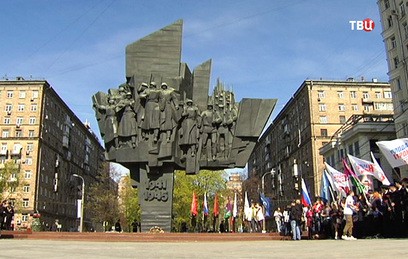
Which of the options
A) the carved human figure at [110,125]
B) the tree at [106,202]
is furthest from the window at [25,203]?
the carved human figure at [110,125]

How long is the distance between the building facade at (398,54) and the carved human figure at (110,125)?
27048mm

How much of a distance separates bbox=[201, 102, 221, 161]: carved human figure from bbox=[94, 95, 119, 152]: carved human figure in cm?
428

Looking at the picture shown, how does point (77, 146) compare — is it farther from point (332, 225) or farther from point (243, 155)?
point (332, 225)

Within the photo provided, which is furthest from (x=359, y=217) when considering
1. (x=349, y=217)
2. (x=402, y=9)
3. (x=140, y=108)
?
(x=402, y=9)

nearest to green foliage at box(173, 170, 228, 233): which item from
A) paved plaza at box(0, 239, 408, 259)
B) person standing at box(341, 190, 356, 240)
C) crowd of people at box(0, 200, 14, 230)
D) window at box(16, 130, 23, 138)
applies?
crowd of people at box(0, 200, 14, 230)

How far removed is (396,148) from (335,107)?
48284mm

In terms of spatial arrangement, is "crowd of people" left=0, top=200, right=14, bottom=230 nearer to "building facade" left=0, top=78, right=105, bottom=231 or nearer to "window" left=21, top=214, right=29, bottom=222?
"building facade" left=0, top=78, right=105, bottom=231

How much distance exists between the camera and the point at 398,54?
3991cm

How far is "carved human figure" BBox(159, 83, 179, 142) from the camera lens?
20337 mm

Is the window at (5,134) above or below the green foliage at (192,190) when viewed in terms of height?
above

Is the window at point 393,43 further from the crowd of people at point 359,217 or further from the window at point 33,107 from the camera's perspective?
the window at point 33,107

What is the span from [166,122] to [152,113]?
31.1 inches

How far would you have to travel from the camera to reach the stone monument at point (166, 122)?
20.3 metres

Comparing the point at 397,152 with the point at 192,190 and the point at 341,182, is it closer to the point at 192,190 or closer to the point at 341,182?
the point at 341,182
